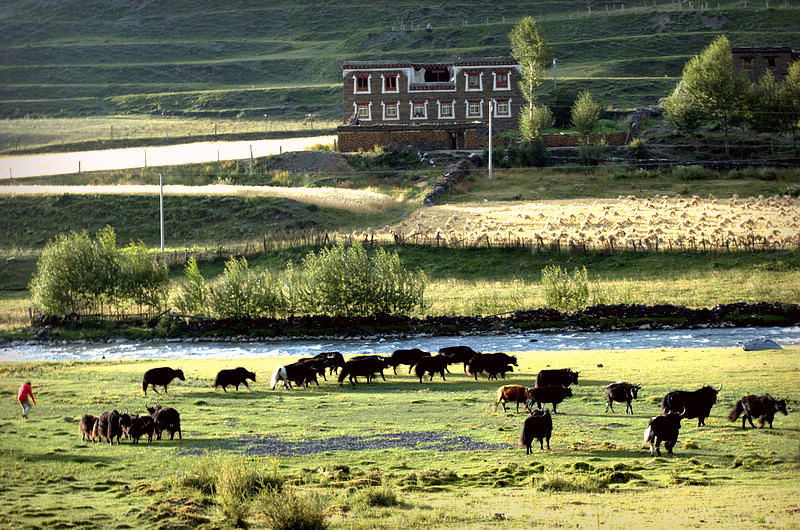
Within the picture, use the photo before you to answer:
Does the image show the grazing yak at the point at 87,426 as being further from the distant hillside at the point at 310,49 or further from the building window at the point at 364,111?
the distant hillside at the point at 310,49

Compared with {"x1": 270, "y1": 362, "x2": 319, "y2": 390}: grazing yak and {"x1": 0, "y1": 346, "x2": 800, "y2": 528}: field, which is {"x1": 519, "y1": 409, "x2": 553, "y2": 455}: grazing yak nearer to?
{"x1": 0, "y1": 346, "x2": 800, "y2": 528}: field

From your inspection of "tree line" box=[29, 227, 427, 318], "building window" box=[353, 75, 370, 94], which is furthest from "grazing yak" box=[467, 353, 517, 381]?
"building window" box=[353, 75, 370, 94]

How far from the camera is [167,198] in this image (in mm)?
84312

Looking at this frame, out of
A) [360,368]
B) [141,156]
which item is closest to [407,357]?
[360,368]

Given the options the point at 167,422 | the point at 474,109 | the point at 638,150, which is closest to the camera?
the point at 167,422

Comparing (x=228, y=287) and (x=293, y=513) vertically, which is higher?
(x=228, y=287)

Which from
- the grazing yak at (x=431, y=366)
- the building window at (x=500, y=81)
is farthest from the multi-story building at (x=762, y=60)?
the grazing yak at (x=431, y=366)

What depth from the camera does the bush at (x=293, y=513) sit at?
1648 cm

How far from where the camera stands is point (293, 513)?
54.1 ft

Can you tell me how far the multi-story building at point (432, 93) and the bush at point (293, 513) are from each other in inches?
3502

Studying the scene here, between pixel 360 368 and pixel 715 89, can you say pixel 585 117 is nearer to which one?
pixel 715 89

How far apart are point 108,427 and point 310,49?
522 feet

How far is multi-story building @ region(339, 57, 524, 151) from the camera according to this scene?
105 meters

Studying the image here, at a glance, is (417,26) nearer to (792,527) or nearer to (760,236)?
(760,236)
